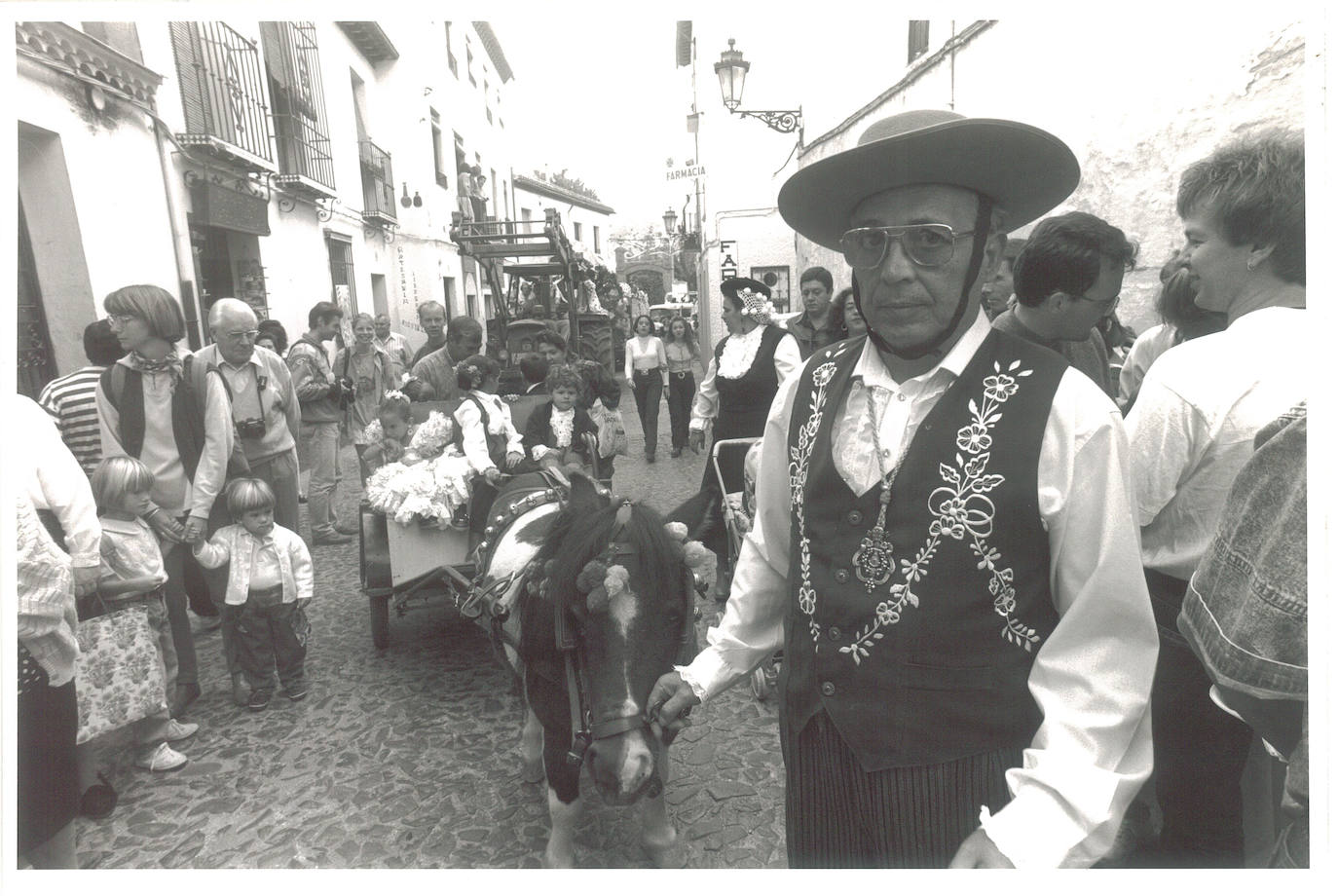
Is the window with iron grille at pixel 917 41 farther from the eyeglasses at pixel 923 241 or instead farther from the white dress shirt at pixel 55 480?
the white dress shirt at pixel 55 480

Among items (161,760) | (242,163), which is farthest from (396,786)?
(242,163)

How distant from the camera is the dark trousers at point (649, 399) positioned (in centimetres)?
879

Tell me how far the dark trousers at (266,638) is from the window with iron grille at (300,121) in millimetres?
5740

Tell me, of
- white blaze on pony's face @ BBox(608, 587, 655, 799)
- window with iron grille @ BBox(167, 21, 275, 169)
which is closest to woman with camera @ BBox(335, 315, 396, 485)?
window with iron grille @ BBox(167, 21, 275, 169)

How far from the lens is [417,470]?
151 inches

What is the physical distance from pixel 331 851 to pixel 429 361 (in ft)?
10.7

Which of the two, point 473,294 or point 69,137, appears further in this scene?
point 473,294

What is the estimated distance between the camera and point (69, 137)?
11.6 ft

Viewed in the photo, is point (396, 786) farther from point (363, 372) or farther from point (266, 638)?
point (363, 372)

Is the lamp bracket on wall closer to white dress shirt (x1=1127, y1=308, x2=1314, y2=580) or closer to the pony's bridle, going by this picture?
the pony's bridle

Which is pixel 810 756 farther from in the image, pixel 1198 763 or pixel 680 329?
pixel 680 329

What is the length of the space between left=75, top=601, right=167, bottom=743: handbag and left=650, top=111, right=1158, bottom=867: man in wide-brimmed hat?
261 centimetres

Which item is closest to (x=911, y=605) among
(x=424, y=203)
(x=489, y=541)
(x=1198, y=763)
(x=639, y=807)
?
(x=1198, y=763)

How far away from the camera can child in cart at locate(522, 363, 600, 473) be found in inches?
186
